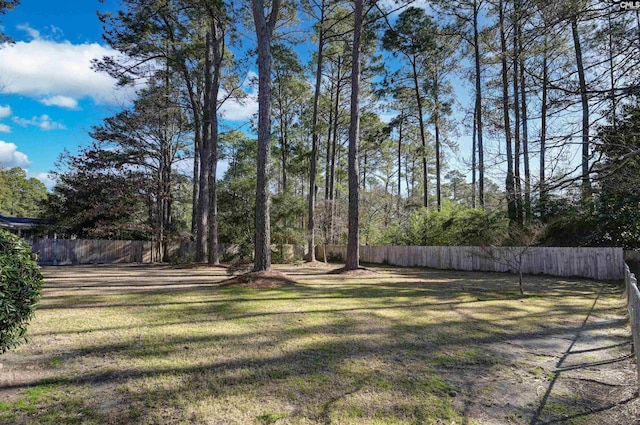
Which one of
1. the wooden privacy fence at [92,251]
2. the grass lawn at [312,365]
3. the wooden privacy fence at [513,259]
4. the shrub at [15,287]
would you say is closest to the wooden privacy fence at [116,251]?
the wooden privacy fence at [92,251]

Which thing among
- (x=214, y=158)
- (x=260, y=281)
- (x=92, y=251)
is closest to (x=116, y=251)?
(x=92, y=251)

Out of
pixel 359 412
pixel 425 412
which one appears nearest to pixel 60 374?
pixel 359 412

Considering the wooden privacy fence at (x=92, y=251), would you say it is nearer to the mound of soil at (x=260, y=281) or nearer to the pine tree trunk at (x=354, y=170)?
the pine tree trunk at (x=354, y=170)

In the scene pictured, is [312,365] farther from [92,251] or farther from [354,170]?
[92,251]

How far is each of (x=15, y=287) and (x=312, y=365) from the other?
8.83 ft

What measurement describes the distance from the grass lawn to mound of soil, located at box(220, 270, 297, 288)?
6.24 ft

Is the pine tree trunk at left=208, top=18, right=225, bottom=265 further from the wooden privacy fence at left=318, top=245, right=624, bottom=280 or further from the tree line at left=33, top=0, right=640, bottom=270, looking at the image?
the wooden privacy fence at left=318, top=245, right=624, bottom=280

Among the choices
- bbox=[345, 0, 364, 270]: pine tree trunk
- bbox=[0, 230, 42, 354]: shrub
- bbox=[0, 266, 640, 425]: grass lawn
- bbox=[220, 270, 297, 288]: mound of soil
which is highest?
bbox=[345, 0, 364, 270]: pine tree trunk

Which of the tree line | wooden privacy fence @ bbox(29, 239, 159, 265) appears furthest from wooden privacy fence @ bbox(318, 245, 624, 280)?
wooden privacy fence @ bbox(29, 239, 159, 265)

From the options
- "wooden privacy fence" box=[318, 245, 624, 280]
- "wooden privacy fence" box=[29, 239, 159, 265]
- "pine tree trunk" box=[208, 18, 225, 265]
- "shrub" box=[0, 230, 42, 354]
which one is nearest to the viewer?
"shrub" box=[0, 230, 42, 354]

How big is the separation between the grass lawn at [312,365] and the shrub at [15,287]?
386mm

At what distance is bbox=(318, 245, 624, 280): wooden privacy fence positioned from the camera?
435 inches

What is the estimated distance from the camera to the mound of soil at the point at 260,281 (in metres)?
8.36

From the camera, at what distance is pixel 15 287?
302cm
